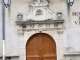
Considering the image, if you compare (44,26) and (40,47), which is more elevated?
(44,26)

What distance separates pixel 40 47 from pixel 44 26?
101 cm

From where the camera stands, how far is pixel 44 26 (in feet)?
32.2

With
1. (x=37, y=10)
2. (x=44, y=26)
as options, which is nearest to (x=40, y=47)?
(x=44, y=26)

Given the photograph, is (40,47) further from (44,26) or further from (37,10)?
(37,10)

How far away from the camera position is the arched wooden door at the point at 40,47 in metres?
9.87

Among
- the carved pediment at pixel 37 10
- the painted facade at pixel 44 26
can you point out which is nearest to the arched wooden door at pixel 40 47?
the painted facade at pixel 44 26

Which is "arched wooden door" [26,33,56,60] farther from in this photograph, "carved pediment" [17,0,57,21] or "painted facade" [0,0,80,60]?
"carved pediment" [17,0,57,21]

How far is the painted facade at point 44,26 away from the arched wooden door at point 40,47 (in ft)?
0.71

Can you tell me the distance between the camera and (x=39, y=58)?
388 inches

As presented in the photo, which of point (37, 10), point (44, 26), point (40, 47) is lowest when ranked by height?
point (40, 47)

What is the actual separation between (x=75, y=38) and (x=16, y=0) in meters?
3.31

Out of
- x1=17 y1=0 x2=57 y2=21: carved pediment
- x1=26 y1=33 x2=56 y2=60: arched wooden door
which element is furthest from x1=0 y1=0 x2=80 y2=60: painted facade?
x1=26 y1=33 x2=56 y2=60: arched wooden door

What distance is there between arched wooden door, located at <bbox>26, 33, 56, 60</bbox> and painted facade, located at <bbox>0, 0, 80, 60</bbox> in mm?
217

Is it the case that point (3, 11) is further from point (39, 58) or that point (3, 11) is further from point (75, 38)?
point (75, 38)
